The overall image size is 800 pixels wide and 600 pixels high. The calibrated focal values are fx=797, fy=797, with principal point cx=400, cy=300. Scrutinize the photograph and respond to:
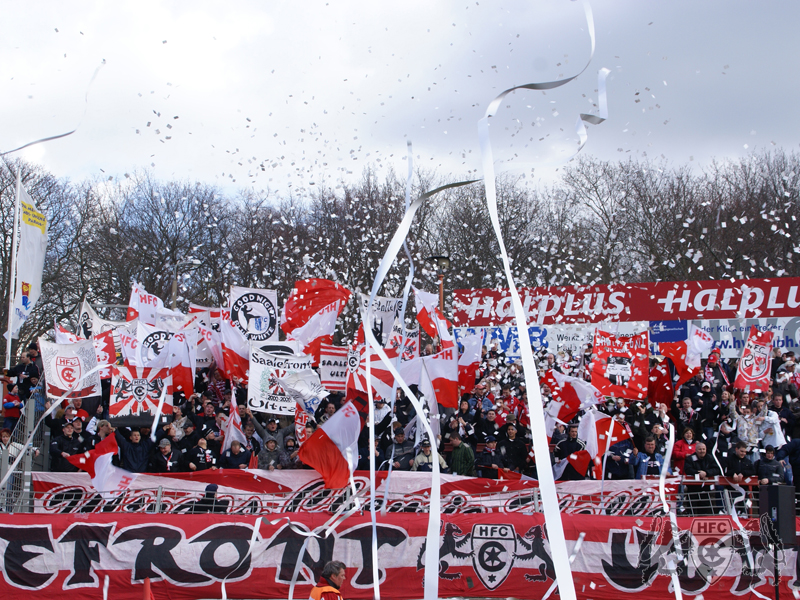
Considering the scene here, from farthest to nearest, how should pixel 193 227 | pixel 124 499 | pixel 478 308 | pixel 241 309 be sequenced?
1. pixel 193 227
2. pixel 478 308
3. pixel 241 309
4. pixel 124 499

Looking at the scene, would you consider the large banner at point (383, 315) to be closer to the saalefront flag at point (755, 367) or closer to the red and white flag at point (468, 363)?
the red and white flag at point (468, 363)

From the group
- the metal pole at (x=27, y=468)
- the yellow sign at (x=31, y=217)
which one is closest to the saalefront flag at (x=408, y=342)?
the metal pole at (x=27, y=468)

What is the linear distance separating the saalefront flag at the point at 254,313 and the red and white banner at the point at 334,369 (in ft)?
6.07

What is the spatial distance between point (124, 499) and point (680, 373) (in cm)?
863

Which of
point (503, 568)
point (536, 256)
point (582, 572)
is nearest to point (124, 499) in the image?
point (503, 568)

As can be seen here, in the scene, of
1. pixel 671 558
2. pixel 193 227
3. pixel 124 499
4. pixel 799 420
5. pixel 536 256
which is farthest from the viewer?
pixel 193 227

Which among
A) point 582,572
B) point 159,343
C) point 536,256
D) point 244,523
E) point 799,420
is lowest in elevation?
point 582,572

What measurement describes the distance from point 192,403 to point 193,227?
94.5 feet

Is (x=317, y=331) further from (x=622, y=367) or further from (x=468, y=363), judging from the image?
(x=622, y=367)

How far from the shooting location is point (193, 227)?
39969 mm

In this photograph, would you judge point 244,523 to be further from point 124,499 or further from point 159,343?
point 159,343

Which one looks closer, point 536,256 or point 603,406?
point 603,406

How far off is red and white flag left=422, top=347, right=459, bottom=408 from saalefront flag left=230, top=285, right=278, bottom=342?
3365 millimetres

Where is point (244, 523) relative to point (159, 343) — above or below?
below
